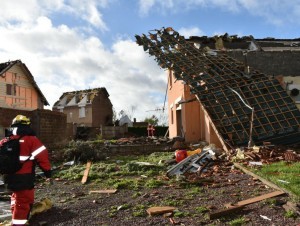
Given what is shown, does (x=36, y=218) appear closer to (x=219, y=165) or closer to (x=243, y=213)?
(x=243, y=213)

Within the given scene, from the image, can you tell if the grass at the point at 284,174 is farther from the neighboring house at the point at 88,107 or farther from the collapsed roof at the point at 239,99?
the neighboring house at the point at 88,107

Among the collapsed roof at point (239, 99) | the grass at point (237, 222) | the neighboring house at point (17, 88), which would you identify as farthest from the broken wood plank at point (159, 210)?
the neighboring house at point (17, 88)

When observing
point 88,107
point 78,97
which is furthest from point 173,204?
point 78,97

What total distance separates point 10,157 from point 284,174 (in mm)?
5934

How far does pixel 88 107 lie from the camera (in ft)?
163

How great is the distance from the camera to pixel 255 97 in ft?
47.8

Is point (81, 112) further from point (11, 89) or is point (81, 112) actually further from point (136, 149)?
point (136, 149)

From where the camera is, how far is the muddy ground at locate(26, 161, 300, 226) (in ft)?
19.7

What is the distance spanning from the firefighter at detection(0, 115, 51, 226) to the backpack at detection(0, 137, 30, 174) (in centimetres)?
7

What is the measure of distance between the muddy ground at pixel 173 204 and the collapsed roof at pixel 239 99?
14.4 ft

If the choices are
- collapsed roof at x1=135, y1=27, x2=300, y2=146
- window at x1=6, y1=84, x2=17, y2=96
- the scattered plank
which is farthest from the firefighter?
window at x1=6, y1=84, x2=17, y2=96

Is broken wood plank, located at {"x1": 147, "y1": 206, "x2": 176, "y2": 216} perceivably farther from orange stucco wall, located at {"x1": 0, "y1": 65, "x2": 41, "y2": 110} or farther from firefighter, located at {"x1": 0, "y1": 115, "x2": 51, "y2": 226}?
orange stucco wall, located at {"x1": 0, "y1": 65, "x2": 41, "y2": 110}

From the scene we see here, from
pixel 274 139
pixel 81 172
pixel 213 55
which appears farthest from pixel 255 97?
pixel 81 172

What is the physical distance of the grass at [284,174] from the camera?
23.6 ft
